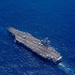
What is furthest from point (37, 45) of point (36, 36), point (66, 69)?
point (66, 69)

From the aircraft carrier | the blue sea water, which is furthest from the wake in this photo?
the aircraft carrier

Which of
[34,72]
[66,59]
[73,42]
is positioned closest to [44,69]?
[34,72]

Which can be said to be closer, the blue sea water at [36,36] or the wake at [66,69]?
the blue sea water at [36,36]

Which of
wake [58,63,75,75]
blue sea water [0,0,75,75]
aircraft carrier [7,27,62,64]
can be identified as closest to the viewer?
blue sea water [0,0,75,75]

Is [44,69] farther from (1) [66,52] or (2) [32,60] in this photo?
(1) [66,52]

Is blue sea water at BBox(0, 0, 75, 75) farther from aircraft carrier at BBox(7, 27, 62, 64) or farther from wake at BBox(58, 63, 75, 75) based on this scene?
aircraft carrier at BBox(7, 27, 62, 64)

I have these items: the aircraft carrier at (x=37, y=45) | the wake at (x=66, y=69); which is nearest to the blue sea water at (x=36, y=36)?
the wake at (x=66, y=69)

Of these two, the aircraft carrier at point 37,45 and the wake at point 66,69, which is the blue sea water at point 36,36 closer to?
the wake at point 66,69
